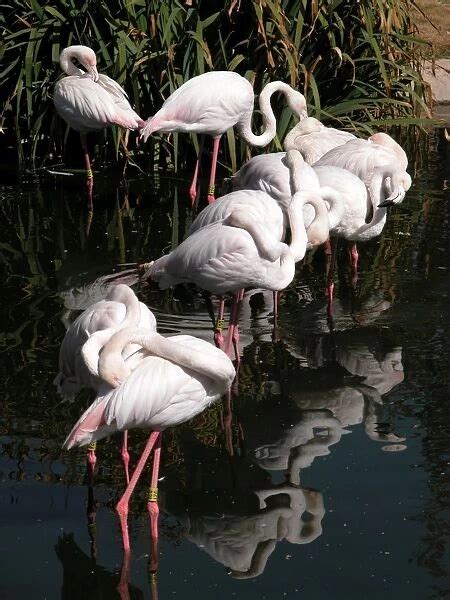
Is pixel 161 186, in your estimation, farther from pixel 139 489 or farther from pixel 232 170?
pixel 139 489

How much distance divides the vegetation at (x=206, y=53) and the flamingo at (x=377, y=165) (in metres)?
1.83

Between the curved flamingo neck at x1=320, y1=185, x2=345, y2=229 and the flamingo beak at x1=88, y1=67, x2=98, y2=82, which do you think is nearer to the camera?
the curved flamingo neck at x1=320, y1=185, x2=345, y2=229

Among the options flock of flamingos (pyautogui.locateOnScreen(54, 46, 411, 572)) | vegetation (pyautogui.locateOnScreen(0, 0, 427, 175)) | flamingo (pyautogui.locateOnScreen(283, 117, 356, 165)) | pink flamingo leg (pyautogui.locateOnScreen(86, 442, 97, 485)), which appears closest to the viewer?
flock of flamingos (pyautogui.locateOnScreen(54, 46, 411, 572))

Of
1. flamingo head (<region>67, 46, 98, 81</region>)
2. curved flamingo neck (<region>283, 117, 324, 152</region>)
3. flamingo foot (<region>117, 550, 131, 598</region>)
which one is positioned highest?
flamingo head (<region>67, 46, 98, 81</region>)

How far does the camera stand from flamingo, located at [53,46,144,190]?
8.30m

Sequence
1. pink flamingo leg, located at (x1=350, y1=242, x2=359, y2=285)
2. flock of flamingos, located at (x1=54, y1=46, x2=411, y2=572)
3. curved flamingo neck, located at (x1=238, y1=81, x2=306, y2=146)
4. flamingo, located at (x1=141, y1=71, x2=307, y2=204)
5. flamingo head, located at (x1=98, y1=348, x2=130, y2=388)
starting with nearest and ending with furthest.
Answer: flamingo head, located at (x1=98, y1=348, x2=130, y2=388)
flock of flamingos, located at (x1=54, y1=46, x2=411, y2=572)
pink flamingo leg, located at (x1=350, y1=242, x2=359, y2=285)
flamingo, located at (x1=141, y1=71, x2=307, y2=204)
curved flamingo neck, located at (x1=238, y1=81, x2=306, y2=146)

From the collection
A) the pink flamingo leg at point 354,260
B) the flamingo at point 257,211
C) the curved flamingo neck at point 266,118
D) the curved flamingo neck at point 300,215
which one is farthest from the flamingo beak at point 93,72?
the flamingo at point 257,211

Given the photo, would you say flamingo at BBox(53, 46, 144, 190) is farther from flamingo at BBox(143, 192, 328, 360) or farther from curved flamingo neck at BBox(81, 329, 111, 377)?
curved flamingo neck at BBox(81, 329, 111, 377)

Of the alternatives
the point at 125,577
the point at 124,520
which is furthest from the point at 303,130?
the point at 125,577

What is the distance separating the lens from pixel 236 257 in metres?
5.06

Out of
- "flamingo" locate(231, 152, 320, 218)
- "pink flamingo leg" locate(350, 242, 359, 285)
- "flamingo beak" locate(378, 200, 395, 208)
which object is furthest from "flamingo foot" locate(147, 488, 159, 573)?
"pink flamingo leg" locate(350, 242, 359, 285)

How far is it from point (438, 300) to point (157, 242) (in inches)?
84.2

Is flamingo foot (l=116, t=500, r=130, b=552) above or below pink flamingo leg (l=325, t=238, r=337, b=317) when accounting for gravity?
below

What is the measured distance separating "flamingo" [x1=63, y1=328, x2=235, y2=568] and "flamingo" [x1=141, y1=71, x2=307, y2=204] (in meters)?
4.14
